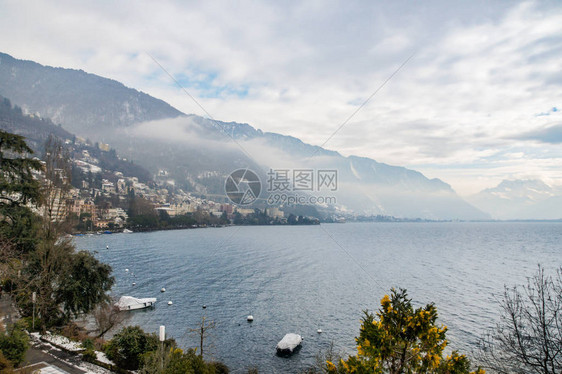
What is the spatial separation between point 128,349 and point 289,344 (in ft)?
27.2

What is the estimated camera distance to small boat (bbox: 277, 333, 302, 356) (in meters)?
17.0

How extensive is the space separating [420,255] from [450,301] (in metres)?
29.0

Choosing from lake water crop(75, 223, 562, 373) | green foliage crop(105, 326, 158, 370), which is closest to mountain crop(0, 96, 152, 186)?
lake water crop(75, 223, 562, 373)

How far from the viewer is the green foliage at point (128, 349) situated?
40.6ft

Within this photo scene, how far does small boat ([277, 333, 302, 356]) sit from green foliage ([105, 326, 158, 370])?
6904 millimetres

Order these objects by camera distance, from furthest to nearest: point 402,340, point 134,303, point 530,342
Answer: point 134,303 < point 530,342 < point 402,340

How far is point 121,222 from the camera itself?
84.8m

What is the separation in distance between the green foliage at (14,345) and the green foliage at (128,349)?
119 inches

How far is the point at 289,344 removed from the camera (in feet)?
56.5

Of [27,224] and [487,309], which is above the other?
[27,224]

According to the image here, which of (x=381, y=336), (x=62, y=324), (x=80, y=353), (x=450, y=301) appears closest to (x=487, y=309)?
(x=450, y=301)

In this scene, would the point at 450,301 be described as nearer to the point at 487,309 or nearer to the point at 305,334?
the point at 487,309

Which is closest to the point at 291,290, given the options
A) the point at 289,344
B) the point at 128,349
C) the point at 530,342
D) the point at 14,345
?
the point at 289,344

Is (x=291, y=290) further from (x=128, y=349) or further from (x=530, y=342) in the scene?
(x=530, y=342)
